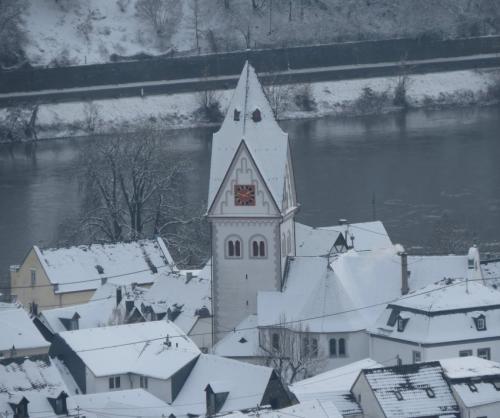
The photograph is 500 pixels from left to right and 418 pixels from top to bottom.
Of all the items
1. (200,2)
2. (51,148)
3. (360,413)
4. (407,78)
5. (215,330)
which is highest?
(200,2)

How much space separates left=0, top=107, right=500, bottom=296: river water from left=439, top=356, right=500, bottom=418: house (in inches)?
887

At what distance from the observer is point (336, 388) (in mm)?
45094

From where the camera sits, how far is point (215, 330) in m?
55.0

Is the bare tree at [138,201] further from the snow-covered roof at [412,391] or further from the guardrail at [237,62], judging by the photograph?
the guardrail at [237,62]

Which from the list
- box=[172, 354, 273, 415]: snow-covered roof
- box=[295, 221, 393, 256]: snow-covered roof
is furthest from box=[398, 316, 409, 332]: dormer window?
box=[295, 221, 393, 256]: snow-covered roof

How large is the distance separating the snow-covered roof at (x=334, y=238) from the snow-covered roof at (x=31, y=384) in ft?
50.6

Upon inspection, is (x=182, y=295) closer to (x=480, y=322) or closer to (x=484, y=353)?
(x=480, y=322)

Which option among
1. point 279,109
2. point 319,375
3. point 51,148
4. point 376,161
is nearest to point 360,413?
point 319,375

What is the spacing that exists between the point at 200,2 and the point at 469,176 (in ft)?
180

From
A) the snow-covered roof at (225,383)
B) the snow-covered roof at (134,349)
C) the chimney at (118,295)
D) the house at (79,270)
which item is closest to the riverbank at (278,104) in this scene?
the house at (79,270)

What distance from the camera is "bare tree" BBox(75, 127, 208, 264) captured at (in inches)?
2852

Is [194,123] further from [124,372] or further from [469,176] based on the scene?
[124,372]

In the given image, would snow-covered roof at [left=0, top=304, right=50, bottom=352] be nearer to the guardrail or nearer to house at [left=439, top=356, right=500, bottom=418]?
house at [left=439, top=356, right=500, bottom=418]

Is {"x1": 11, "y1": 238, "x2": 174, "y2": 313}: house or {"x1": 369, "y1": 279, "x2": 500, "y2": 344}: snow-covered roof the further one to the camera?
{"x1": 11, "y1": 238, "x2": 174, "y2": 313}: house
